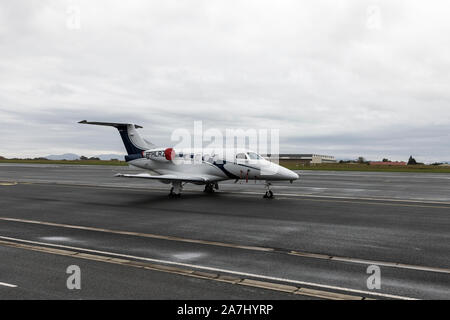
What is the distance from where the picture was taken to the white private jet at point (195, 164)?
23.9 m

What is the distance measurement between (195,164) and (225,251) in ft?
49.9

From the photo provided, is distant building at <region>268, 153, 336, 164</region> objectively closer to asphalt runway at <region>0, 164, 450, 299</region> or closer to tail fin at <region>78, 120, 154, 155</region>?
tail fin at <region>78, 120, 154, 155</region>

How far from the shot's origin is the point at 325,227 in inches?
594

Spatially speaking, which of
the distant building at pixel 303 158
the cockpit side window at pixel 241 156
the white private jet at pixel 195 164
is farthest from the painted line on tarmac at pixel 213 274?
the distant building at pixel 303 158

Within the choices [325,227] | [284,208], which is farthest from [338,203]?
[325,227]

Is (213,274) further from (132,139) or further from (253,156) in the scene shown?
(132,139)

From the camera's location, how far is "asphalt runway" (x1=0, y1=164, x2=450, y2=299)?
7934 millimetres

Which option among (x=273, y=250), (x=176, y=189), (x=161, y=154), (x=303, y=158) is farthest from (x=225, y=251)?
(x=303, y=158)

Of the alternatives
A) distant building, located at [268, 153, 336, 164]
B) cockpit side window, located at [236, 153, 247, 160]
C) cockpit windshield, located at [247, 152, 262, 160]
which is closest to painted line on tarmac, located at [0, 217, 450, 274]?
cockpit side window, located at [236, 153, 247, 160]

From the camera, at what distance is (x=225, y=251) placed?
11328 millimetres

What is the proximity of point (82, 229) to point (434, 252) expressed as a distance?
41.3 ft

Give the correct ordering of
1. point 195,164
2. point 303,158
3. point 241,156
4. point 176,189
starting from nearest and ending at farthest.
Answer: point 241,156
point 176,189
point 195,164
point 303,158

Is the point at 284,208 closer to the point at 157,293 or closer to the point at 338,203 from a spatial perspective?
the point at 338,203

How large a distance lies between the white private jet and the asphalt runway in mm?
3118
